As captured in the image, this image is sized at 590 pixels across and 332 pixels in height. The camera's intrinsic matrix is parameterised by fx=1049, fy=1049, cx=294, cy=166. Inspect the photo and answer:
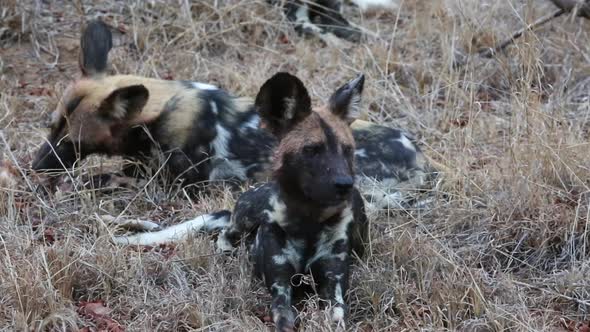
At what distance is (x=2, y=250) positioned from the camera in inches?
123

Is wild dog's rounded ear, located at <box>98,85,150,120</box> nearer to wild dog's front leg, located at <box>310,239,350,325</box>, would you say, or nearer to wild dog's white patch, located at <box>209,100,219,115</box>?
wild dog's white patch, located at <box>209,100,219,115</box>

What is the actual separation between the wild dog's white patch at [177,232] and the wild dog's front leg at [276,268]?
44 cm

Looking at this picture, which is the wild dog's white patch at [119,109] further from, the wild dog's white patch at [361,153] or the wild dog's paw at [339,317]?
the wild dog's paw at [339,317]

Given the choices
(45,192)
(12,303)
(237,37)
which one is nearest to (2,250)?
(12,303)

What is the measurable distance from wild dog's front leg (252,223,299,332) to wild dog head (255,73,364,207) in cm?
14

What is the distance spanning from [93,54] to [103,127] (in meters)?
0.38

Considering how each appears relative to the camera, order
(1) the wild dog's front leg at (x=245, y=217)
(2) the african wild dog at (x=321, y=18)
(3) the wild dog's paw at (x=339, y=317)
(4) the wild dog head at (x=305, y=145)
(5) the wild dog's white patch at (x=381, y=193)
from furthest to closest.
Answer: (2) the african wild dog at (x=321, y=18) → (5) the wild dog's white patch at (x=381, y=193) → (1) the wild dog's front leg at (x=245, y=217) → (4) the wild dog head at (x=305, y=145) → (3) the wild dog's paw at (x=339, y=317)

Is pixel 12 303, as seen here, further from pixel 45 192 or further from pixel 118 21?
pixel 118 21

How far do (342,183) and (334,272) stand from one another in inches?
11.5

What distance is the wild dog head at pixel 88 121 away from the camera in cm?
397

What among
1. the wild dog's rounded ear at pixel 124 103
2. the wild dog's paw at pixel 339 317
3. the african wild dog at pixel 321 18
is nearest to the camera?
the wild dog's paw at pixel 339 317

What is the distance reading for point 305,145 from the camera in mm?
2943

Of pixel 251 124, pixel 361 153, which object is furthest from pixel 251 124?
A: pixel 361 153

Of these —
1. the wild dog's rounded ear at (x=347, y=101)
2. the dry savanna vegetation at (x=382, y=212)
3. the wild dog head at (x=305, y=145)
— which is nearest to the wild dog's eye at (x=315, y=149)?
the wild dog head at (x=305, y=145)
